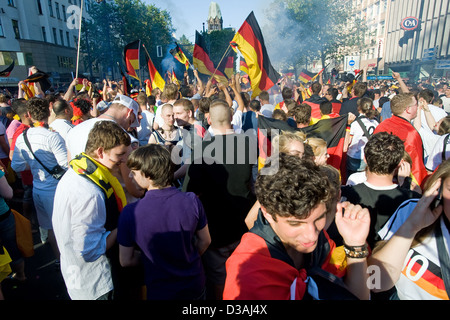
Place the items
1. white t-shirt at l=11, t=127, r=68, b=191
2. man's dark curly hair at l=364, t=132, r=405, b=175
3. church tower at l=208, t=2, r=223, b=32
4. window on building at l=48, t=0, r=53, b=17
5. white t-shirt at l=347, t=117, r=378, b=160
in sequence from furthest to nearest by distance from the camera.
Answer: church tower at l=208, t=2, r=223, b=32 → window on building at l=48, t=0, r=53, b=17 → white t-shirt at l=347, t=117, r=378, b=160 → white t-shirt at l=11, t=127, r=68, b=191 → man's dark curly hair at l=364, t=132, r=405, b=175

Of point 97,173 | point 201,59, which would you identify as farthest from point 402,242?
point 201,59

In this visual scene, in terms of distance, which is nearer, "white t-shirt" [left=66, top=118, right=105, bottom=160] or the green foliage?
"white t-shirt" [left=66, top=118, right=105, bottom=160]

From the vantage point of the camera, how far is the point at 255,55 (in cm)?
559

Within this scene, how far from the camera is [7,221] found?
2885 mm

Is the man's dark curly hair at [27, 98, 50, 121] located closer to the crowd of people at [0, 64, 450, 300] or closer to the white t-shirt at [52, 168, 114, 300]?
Result: the crowd of people at [0, 64, 450, 300]

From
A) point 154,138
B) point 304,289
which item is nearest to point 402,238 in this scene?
point 304,289

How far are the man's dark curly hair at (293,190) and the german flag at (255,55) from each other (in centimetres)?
430

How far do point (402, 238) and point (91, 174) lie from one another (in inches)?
Result: 84.6

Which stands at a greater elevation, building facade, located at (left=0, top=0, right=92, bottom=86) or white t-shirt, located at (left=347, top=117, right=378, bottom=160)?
building facade, located at (left=0, top=0, right=92, bottom=86)

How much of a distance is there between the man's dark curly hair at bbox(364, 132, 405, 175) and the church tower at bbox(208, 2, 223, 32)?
409 ft

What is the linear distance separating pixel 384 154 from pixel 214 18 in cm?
12770

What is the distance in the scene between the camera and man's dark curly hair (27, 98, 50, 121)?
3457 millimetres

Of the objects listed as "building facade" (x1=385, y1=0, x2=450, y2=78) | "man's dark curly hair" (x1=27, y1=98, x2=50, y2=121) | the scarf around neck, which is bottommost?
the scarf around neck

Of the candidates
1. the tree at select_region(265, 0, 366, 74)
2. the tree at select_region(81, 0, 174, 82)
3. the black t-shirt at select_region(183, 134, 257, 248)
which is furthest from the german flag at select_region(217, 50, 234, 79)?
the tree at select_region(265, 0, 366, 74)
